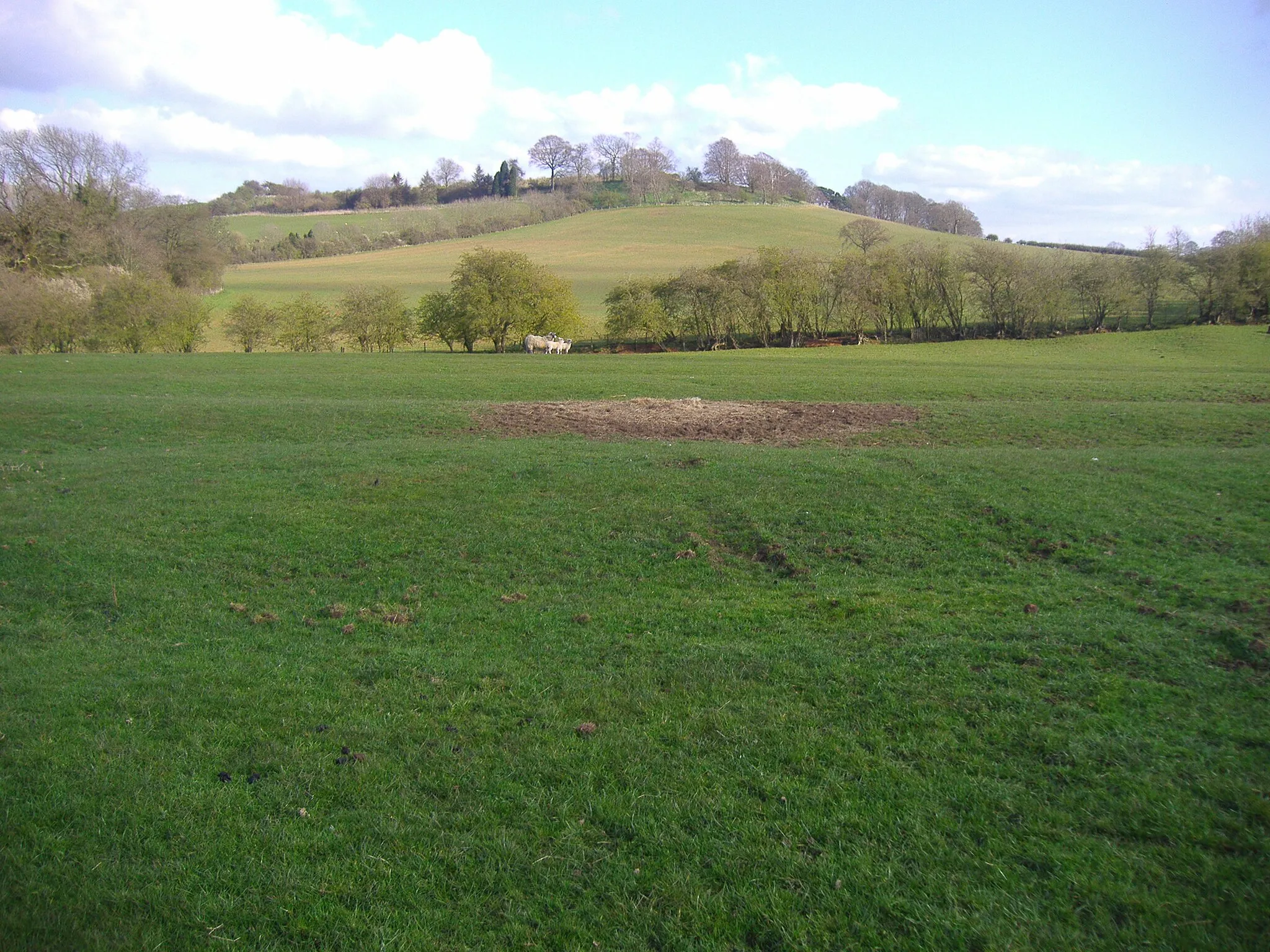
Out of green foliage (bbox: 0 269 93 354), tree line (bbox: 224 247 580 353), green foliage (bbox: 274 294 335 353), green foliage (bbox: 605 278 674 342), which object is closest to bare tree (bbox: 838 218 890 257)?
green foliage (bbox: 605 278 674 342)

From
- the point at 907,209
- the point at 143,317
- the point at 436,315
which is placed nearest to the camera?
the point at 143,317

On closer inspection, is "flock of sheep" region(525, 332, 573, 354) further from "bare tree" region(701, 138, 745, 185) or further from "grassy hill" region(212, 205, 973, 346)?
"bare tree" region(701, 138, 745, 185)

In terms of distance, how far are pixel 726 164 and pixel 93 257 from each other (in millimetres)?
124885

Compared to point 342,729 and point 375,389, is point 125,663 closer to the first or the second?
point 342,729

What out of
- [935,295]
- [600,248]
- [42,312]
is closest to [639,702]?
[42,312]

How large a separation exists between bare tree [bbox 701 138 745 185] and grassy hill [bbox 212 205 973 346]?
982 inches

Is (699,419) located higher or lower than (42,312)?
lower

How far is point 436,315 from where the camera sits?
57.6 metres

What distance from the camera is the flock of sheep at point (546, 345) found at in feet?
175

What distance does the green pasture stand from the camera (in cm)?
8606

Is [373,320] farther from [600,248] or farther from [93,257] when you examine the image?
[600,248]

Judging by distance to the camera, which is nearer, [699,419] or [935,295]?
[699,419]

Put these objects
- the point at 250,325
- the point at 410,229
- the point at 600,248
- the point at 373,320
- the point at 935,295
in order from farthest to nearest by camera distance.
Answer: the point at 410,229, the point at 600,248, the point at 935,295, the point at 373,320, the point at 250,325

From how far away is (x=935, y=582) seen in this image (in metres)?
9.96
